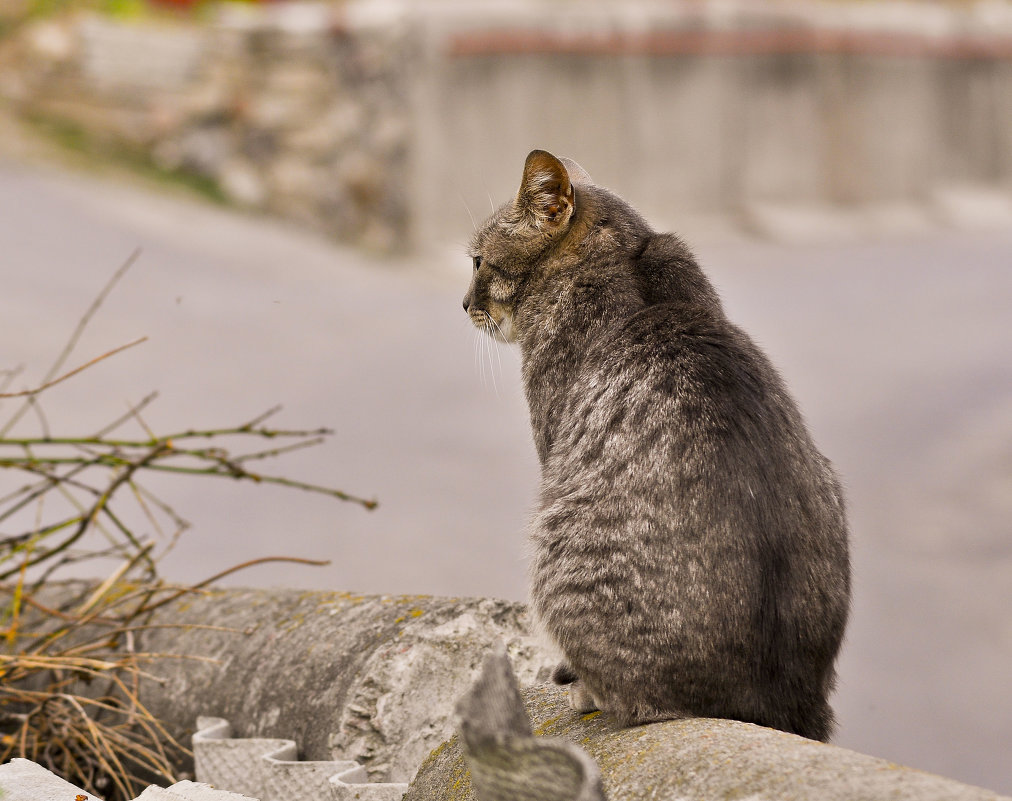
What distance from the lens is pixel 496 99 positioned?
30.7ft

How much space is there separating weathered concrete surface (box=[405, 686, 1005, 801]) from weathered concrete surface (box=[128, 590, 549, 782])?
334 mm

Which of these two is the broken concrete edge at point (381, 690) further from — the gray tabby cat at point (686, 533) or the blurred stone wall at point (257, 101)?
the blurred stone wall at point (257, 101)

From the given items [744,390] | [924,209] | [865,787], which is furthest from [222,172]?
[865,787]

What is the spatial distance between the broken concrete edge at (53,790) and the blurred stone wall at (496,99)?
7.32 metres

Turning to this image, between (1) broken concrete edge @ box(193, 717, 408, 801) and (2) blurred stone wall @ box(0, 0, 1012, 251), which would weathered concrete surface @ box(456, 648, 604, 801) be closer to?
(1) broken concrete edge @ box(193, 717, 408, 801)

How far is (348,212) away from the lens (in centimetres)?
947

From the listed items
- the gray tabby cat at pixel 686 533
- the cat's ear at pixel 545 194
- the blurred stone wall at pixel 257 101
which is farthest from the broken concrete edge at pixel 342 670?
the blurred stone wall at pixel 257 101

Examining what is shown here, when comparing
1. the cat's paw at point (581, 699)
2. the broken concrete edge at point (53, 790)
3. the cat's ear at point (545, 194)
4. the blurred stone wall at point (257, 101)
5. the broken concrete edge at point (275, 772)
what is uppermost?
the blurred stone wall at point (257, 101)

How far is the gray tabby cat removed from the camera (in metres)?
1.89

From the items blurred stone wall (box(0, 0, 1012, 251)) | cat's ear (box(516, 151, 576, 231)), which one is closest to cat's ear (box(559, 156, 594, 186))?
cat's ear (box(516, 151, 576, 231))

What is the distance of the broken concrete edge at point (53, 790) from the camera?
184cm

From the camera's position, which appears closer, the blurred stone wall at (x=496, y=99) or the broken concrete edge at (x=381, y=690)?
the broken concrete edge at (x=381, y=690)

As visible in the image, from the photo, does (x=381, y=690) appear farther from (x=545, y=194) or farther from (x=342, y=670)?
(x=545, y=194)

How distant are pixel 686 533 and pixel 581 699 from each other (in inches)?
16.3
